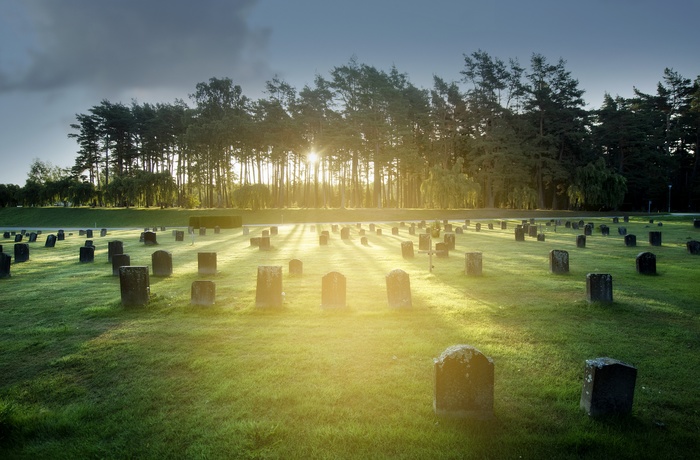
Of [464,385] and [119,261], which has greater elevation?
[119,261]

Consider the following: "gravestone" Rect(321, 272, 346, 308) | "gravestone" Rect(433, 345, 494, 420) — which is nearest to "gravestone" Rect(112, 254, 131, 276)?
"gravestone" Rect(321, 272, 346, 308)

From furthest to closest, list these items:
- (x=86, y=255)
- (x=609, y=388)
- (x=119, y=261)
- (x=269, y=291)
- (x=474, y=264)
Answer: (x=86, y=255) → (x=119, y=261) → (x=474, y=264) → (x=269, y=291) → (x=609, y=388)

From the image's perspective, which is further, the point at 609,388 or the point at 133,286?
the point at 133,286

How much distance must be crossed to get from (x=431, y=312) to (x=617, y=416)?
12.9 ft

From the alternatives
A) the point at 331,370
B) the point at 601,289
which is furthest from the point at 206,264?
the point at 601,289

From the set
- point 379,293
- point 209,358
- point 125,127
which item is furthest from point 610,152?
point 125,127

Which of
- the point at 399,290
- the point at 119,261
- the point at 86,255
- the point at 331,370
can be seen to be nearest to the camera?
the point at 331,370

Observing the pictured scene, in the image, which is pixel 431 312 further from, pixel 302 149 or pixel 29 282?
pixel 302 149

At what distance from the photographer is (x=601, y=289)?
7738mm

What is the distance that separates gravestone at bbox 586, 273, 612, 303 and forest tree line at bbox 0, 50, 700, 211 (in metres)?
43.9

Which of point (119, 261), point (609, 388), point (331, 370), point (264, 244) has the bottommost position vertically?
point (331, 370)

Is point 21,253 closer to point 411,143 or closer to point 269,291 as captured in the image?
point 269,291

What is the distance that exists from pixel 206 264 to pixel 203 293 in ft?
13.7

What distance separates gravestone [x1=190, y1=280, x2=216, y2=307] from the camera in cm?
791
